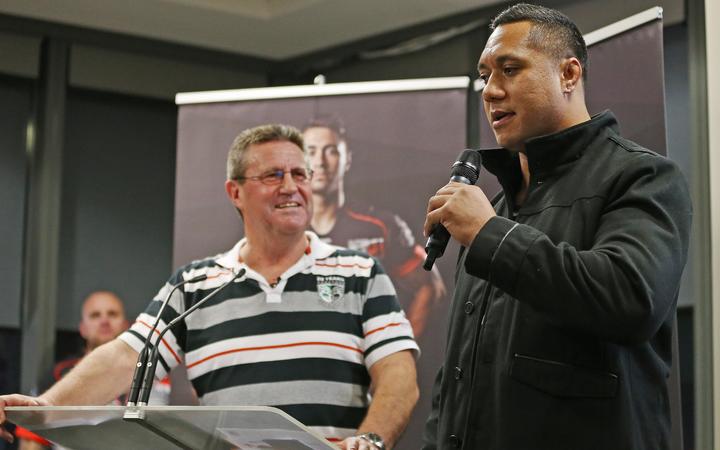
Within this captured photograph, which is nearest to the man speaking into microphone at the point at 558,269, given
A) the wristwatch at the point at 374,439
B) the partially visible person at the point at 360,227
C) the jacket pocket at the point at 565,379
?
the jacket pocket at the point at 565,379

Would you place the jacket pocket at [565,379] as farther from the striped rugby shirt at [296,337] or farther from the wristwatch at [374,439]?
the striped rugby shirt at [296,337]

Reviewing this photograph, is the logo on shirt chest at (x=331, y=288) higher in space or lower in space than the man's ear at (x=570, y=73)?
lower

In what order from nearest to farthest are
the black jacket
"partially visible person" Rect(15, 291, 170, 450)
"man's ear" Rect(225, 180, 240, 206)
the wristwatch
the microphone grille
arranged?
the black jacket
the microphone grille
the wristwatch
"man's ear" Rect(225, 180, 240, 206)
"partially visible person" Rect(15, 291, 170, 450)

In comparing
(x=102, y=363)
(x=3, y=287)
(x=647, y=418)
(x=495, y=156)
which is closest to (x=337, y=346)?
(x=102, y=363)

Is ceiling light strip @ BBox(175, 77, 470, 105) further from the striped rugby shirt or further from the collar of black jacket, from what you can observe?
the collar of black jacket

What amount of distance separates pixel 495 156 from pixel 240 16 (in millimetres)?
3772

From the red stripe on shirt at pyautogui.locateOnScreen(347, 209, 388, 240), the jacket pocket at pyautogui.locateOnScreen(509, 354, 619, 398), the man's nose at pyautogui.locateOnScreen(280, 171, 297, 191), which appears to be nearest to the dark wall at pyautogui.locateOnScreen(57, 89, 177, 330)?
the red stripe on shirt at pyautogui.locateOnScreen(347, 209, 388, 240)

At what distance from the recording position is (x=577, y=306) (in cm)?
168

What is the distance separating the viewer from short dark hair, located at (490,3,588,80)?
6.73 feet

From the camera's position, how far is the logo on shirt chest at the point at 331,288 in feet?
10.2

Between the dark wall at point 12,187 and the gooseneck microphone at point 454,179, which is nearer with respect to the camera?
the gooseneck microphone at point 454,179

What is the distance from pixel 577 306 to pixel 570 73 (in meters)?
0.58

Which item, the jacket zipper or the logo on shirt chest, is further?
the logo on shirt chest

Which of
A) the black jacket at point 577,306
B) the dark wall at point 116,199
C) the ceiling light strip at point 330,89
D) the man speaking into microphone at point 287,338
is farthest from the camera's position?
the dark wall at point 116,199
